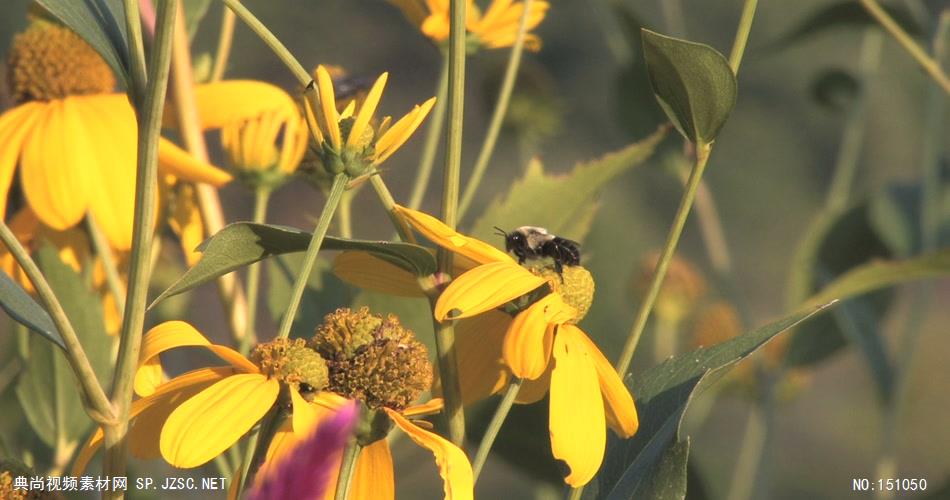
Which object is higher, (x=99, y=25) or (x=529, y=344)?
(x=99, y=25)

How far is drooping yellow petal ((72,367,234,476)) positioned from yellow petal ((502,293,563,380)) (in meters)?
0.09

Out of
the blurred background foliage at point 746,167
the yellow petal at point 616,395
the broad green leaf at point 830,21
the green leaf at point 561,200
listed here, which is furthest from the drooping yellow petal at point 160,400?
the blurred background foliage at point 746,167

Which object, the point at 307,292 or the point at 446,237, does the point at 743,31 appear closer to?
the point at 446,237

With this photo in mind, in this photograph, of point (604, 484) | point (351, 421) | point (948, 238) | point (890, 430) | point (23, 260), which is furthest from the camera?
point (948, 238)

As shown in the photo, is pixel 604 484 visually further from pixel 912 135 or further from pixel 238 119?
pixel 912 135

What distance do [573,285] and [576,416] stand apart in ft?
0.25

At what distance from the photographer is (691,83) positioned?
377 millimetres

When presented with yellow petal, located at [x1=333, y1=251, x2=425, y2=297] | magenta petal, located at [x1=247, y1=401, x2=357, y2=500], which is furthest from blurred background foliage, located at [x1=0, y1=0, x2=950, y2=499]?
magenta petal, located at [x1=247, y1=401, x2=357, y2=500]

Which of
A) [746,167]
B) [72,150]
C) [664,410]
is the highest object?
[72,150]

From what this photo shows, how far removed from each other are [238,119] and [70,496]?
189 millimetres

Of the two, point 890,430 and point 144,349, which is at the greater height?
point 144,349

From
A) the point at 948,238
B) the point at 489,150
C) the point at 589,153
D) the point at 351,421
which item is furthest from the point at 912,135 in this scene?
the point at 351,421

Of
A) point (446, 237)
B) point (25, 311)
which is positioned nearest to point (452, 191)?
point (446, 237)

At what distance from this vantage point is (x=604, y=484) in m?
0.41
